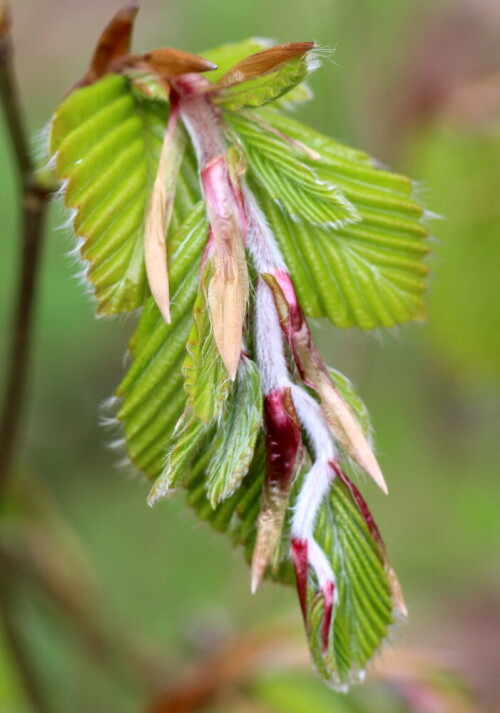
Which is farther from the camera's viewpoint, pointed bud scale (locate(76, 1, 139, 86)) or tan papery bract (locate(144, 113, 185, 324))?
pointed bud scale (locate(76, 1, 139, 86))

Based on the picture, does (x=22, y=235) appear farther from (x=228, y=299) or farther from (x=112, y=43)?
(x=228, y=299)

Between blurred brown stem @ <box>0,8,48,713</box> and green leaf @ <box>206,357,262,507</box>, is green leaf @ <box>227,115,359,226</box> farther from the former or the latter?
blurred brown stem @ <box>0,8,48,713</box>

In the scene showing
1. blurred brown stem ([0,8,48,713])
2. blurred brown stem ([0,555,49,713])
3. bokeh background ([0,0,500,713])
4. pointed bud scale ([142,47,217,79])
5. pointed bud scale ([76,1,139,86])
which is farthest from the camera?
bokeh background ([0,0,500,713])

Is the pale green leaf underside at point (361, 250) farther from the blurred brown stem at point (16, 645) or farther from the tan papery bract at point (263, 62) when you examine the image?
the blurred brown stem at point (16, 645)

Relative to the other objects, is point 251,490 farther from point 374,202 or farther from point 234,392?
point 374,202

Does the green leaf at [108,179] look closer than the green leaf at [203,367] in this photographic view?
No

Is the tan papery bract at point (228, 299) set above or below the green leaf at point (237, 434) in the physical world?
above

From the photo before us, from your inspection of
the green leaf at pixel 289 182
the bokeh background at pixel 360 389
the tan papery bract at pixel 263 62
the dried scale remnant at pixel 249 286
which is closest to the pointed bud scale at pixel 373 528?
the dried scale remnant at pixel 249 286

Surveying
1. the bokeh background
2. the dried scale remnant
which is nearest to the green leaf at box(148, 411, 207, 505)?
the dried scale remnant
